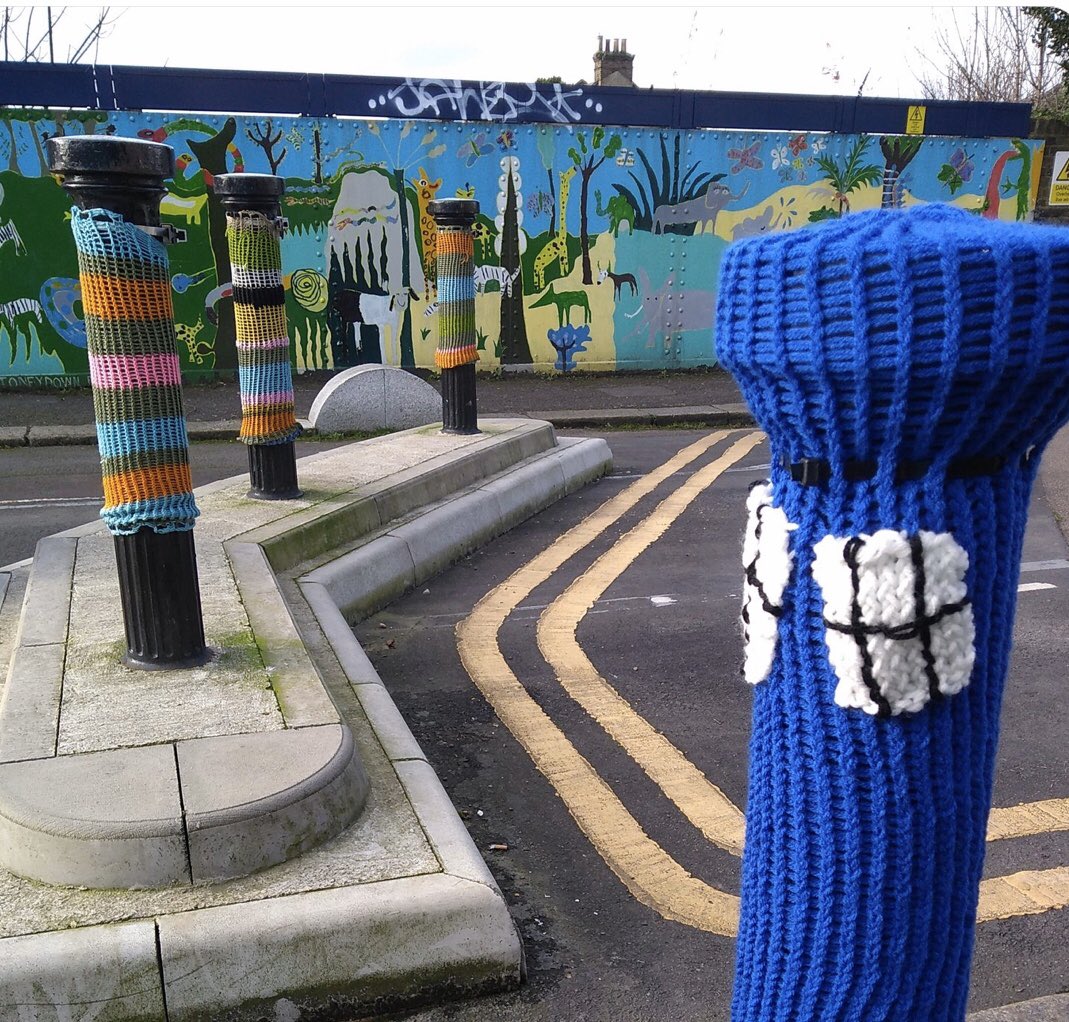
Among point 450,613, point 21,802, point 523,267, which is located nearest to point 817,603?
point 21,802

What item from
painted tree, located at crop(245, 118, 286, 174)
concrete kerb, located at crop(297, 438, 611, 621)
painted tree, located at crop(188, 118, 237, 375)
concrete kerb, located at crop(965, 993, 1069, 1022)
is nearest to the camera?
concrete kerb, located at crop(965, 993, 1069, 1022)

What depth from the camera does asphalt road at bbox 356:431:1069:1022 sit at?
8.76 feet

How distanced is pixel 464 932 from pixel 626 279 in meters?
13.1

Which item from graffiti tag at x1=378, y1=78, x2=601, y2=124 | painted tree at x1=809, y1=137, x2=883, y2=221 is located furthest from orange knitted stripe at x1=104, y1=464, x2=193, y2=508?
painted tree at x1=809, y1=137, x2=883, y2=221

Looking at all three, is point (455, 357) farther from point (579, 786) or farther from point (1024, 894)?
point (1024, 894)

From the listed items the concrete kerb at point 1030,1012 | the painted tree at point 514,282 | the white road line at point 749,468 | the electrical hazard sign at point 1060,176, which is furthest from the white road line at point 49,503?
the electrical hazard sign at point 1060,176

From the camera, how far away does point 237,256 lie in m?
5.78

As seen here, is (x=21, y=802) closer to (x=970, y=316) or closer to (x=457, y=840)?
(x=457, y=840)

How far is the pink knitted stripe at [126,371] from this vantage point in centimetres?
355

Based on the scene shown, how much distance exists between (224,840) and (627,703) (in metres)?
2.09

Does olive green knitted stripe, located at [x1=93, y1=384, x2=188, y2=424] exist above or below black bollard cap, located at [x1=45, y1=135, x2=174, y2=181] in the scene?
below

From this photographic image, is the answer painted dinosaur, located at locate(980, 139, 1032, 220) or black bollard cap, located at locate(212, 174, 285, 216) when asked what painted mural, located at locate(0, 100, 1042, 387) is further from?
black bollard cap, located at locate(212, 174, 285, 216)

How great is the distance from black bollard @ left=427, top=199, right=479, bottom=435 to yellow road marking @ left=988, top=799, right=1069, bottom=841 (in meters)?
5.37

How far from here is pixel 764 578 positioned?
1.49 metres
